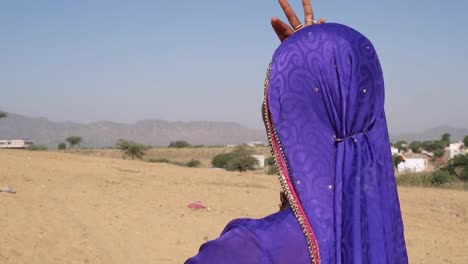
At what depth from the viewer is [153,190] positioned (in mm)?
12461

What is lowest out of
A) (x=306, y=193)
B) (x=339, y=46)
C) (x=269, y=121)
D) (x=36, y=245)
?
(x=36, y=245)

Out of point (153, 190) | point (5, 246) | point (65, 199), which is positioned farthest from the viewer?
point (153, 190)

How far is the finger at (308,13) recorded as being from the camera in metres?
1.58

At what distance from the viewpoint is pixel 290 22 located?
1.58 metres

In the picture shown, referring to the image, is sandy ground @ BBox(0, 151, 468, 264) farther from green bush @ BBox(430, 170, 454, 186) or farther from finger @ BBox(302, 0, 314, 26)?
finger @ BBox(302, 0, 314, 26)

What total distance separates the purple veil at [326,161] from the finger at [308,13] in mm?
170

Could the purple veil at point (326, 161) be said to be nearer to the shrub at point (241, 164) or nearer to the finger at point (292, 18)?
the finger at point (292, 18)

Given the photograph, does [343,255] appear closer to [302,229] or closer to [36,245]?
[302,229]

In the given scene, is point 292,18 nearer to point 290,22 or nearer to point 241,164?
point 290,22

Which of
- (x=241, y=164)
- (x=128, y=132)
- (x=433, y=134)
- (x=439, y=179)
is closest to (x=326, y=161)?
(x=439, y=179)

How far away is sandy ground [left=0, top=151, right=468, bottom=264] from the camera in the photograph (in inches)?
284

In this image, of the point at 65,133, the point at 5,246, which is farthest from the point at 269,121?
the point at 65,133

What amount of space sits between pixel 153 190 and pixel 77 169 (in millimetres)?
3566

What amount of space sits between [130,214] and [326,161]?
847cm
